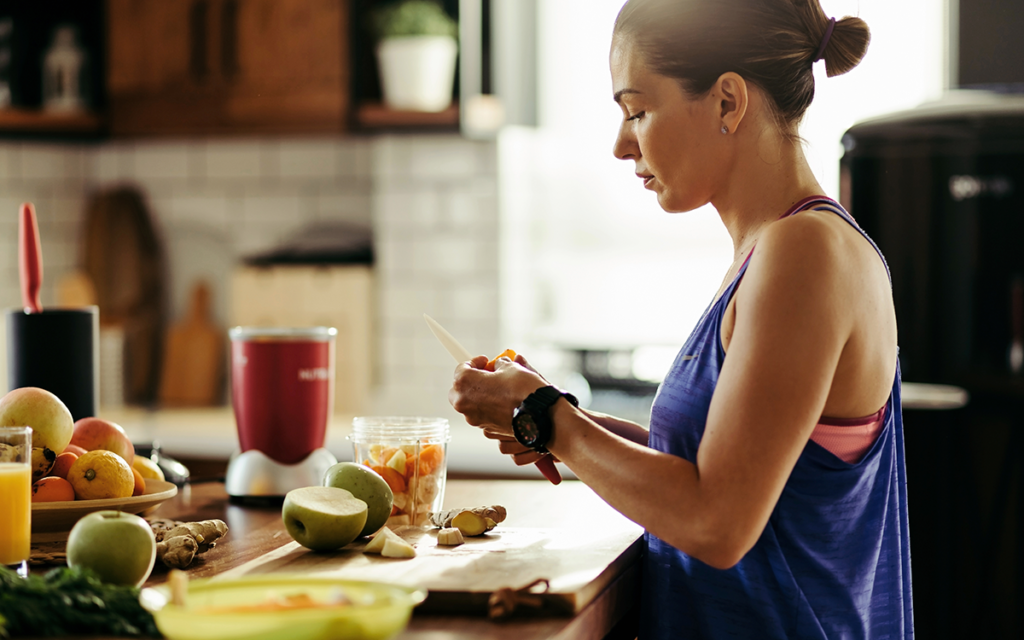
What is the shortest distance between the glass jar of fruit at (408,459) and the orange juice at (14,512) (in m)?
0.42

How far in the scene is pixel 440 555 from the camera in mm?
1161

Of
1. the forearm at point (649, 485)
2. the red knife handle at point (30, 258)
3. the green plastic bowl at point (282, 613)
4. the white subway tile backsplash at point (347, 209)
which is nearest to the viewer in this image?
the green plastic bowl at point (282, 613)

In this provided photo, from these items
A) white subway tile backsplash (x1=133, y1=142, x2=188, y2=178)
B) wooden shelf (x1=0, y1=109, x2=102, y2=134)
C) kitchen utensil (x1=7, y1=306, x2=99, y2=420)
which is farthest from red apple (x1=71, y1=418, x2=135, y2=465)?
white subway tile backsplash (x1=133, y1=142, x2=188, y2=178)

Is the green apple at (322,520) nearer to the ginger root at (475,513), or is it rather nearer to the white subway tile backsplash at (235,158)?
the ginger root at (475,513)

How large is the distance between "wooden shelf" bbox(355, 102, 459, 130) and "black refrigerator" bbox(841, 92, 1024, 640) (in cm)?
118

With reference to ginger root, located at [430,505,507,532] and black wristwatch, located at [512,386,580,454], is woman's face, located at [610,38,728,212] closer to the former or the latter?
black wristwatch, located at [512,386,580,454]

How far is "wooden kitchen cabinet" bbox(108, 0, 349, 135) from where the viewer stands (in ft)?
10.7

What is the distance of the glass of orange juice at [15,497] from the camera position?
1.08 m

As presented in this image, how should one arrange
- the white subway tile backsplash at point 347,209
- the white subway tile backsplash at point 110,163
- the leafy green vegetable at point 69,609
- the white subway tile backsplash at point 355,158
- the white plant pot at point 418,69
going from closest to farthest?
Answer: the leafy green vegetable at point 69,609 → the white plant pot at point 418,69 → the white subway tile backsplash at point 347,209 → the white subway tile backsplash at point 355,158 → the white subway tile backsplash at point 110,163

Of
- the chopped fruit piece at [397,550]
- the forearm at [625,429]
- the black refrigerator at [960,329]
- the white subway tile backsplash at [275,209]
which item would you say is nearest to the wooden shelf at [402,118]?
the white subway tile backsplash at [275,209]

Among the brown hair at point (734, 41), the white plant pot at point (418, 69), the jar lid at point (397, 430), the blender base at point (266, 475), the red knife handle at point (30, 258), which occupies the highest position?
the white plant pot at point (418, 69)

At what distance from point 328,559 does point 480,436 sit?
1.84 meters

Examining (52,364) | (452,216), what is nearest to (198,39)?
(452,216)

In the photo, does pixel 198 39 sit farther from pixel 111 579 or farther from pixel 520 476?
pixel 111 579
